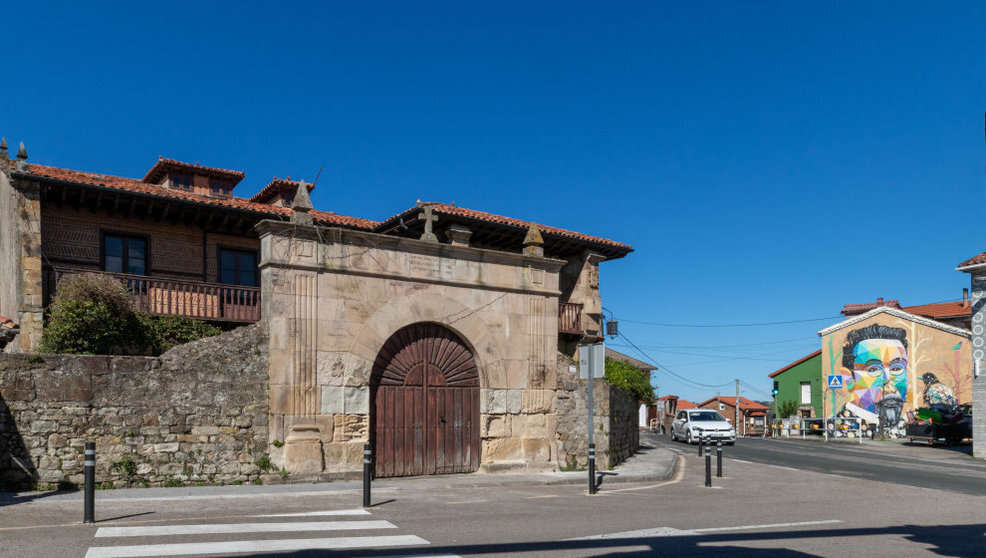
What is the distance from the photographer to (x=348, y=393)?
14.3 m

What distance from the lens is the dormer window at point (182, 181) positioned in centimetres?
2536

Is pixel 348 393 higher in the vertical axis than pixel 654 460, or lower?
higher

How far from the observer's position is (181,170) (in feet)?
83.3

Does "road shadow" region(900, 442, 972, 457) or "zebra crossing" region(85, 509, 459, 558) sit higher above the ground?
"zebra crossing" region(85, 509, 459, 558)

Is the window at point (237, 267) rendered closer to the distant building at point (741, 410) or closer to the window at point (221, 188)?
the window at point (221, 188)

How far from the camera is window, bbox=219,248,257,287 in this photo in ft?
69.5

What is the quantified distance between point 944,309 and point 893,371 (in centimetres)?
Answer: 993

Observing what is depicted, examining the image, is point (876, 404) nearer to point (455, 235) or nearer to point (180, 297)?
point (455, 235)

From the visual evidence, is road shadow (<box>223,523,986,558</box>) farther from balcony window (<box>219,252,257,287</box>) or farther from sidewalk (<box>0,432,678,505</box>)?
balcony window (<box>219,252,257,287</box>)

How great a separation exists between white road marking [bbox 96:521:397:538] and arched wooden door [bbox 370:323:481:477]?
549 cm

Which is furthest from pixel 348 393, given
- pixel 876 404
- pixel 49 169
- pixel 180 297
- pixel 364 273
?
pixel 876 404

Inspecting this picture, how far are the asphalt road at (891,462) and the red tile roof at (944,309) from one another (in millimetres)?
15069

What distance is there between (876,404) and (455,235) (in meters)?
32.1

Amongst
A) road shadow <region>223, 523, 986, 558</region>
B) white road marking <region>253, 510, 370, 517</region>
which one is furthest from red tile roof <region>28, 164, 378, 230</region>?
road shadow <region>223, 523, 986, 558</region>
